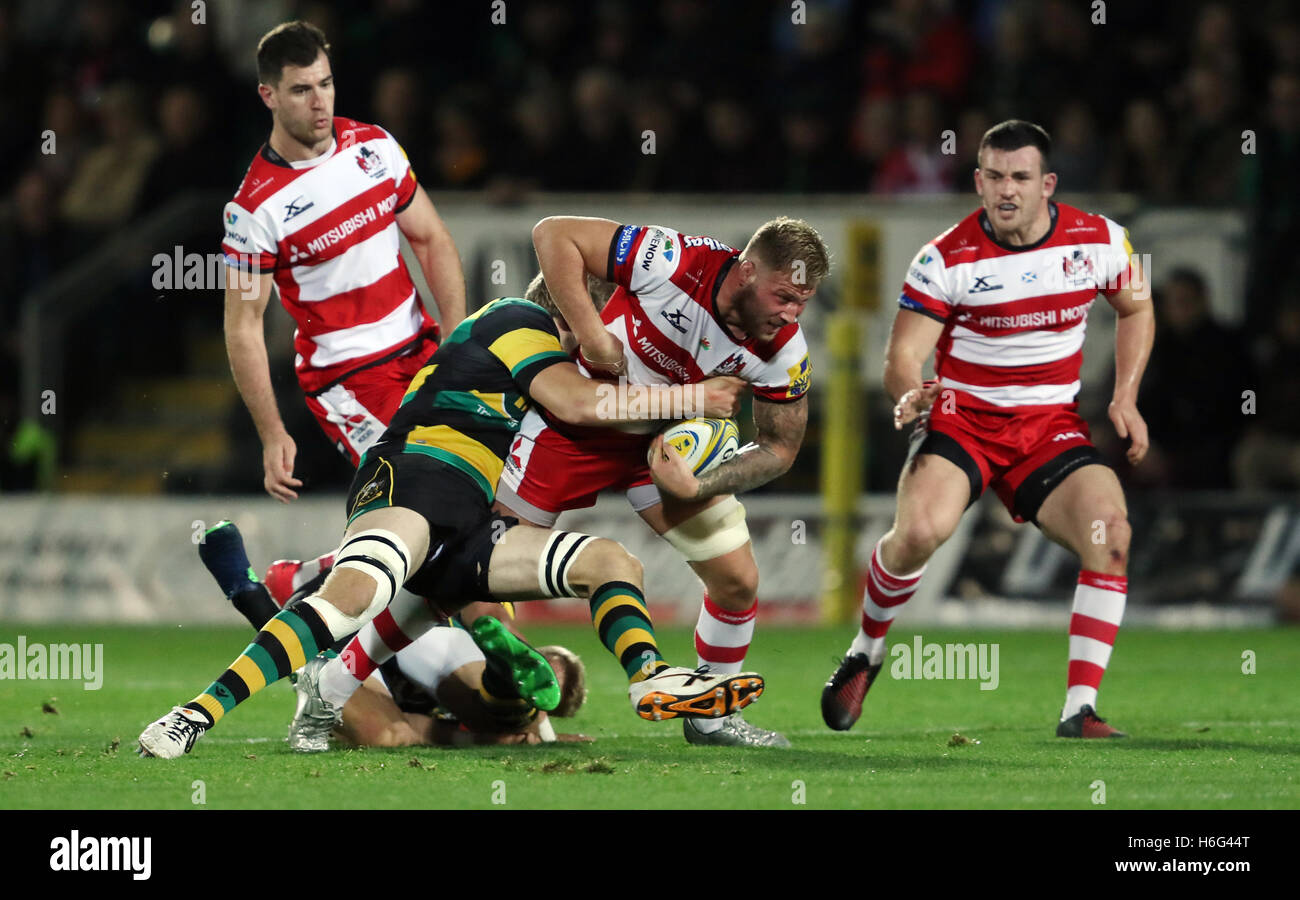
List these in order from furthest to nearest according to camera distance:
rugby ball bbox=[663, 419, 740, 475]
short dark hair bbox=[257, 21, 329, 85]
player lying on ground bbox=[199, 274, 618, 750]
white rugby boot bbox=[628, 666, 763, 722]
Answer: short dark hair bbox=[257, 21, 329, 85]
player lying on ground bbox=[199, 274, 618, 750]
rugby ball bbox=[663, 419, 740, 475]
white rugby boot bbox=[628, 666, 763, 722]

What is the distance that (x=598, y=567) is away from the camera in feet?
19.7

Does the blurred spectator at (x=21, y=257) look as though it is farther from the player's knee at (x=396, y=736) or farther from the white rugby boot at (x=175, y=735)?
the white rugby boot at (x=175, y=735)

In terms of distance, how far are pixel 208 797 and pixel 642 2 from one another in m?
11.2

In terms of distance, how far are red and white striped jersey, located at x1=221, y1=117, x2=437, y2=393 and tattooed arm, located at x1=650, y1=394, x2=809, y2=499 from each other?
179 cm

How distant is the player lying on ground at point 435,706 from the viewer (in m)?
6.40

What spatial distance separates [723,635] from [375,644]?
127cm

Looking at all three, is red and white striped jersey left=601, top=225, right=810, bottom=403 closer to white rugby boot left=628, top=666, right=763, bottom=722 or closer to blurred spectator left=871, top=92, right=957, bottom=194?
white rugby boot left=628, top=666, right=763, bottom=722

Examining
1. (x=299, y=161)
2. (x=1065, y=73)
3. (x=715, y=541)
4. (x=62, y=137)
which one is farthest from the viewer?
(x=62, y=137)

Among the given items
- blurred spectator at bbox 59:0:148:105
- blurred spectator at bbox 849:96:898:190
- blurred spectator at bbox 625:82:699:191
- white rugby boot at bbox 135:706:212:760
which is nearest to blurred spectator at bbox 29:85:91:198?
blurred spectator at bbox 59:0:148:105

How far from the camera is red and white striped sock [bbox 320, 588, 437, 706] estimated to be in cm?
624

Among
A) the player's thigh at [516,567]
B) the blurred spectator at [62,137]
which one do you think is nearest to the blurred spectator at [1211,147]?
the player's thigh at [516,567]

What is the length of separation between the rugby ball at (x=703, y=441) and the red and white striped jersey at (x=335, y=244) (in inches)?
67.7

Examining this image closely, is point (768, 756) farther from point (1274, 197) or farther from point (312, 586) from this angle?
point (1274, 197)

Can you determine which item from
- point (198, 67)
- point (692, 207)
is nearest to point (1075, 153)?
point (692, 207)
